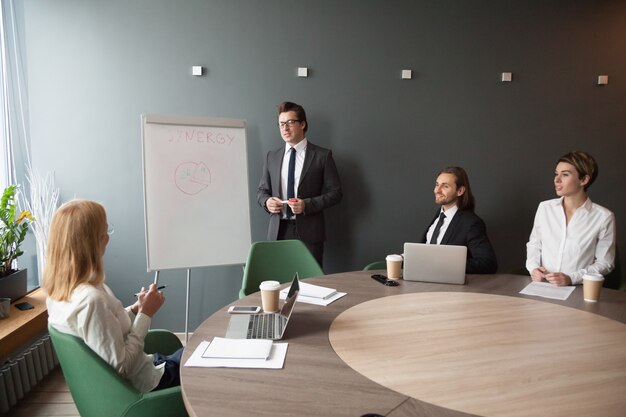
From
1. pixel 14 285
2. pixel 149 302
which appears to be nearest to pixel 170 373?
pixel 149 302

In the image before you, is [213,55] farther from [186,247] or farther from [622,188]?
[622,188]

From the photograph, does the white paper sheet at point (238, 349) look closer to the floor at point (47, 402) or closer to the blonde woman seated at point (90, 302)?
the blonde woman seated at point (90, 302)

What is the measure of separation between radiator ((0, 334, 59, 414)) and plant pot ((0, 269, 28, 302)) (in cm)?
35

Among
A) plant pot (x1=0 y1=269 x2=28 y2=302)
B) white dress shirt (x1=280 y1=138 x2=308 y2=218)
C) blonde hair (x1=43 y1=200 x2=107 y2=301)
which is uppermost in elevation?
white dress shirt (x1=280 y1=138 x2=308 y2=218)

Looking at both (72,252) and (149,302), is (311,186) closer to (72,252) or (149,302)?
(149,302)

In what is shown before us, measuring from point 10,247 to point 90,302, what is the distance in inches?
66.6

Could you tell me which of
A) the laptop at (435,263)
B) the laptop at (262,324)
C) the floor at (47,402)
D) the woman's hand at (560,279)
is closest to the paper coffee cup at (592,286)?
the woman's hand at (560,279)

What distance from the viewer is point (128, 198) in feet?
10.6

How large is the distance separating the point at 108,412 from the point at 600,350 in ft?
5.13

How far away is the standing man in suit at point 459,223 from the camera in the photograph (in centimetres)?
250

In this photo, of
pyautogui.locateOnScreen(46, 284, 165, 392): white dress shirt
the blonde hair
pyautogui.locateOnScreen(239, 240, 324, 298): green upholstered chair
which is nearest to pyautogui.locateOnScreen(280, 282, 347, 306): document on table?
pyautogui.locateOnScreen(239, 240, 324, 298): green upholstered chair

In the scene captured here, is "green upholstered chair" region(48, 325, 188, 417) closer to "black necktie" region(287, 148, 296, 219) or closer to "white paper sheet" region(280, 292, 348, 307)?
"white paper sheet" region(280, 292, 348, 307)

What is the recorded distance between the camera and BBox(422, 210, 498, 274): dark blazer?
2.42 meters

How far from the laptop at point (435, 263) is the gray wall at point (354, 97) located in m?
1.32
